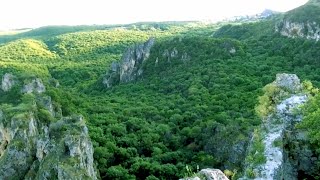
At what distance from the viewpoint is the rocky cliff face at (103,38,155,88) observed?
11488 cm

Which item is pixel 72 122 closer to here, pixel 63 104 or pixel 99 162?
pixel 99 162

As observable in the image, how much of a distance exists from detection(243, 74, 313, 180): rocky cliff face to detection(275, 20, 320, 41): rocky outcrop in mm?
72701

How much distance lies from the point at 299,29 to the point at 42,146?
2878 inches

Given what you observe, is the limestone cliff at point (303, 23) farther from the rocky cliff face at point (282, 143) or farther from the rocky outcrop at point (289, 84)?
the rocky cliff face at point (282, 143)

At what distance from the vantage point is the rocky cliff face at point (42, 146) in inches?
1591

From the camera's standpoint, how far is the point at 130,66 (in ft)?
381

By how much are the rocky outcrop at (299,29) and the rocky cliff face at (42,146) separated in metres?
62.2

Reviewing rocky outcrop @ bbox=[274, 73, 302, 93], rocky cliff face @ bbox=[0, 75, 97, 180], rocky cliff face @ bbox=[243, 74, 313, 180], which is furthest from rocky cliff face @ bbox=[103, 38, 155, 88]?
rocky cliff face @ bbox=[243, 74, 313, 180]

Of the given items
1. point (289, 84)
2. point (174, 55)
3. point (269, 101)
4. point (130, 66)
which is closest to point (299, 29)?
point (174, 55)

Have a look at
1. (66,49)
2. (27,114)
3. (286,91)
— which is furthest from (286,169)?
(66,49)

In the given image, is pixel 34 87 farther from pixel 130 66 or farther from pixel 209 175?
pixel 209 175

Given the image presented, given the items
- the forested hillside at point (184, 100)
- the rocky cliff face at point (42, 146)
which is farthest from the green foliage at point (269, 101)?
the rocky cliff face at point (42, 146)

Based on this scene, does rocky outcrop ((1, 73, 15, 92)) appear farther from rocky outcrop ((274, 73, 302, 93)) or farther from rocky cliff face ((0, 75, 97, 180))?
rocky outcrop ((274, 73, 302, 93))

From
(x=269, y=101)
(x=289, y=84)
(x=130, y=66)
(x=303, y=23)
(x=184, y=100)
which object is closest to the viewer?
(x=269, y=101)
